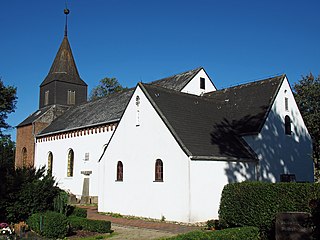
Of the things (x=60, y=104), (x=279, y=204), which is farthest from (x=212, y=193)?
(x=60, y=104)

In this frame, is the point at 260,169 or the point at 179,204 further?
Answer: the point at 260,169

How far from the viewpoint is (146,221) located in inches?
725

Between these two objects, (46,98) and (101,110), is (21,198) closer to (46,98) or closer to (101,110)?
(101,110)

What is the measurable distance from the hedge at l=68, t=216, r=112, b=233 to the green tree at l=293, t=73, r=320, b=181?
25.7 meters

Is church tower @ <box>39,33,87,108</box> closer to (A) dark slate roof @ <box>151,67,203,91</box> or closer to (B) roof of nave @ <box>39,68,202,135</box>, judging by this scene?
(B) roof of nave @ <box>39,68,202,135</box>

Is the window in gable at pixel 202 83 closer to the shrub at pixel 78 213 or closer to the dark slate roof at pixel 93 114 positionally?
the dark slate roof at pixel 93 114

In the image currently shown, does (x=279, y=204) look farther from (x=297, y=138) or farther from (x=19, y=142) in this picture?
(x=19, y=142)

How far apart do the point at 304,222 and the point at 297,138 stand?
612 inches

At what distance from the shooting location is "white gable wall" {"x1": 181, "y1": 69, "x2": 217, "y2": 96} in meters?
32.0

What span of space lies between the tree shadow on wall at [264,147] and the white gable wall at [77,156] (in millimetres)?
11434

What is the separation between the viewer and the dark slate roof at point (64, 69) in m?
44.7

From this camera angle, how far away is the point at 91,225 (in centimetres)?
1519

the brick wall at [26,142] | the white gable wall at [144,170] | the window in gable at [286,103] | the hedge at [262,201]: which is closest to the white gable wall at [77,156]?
the brick wall at [26,142]

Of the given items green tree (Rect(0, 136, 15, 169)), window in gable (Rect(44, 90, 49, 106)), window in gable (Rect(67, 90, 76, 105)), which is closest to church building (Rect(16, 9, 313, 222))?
green tree (Rect(0, 136, 15, 169))
